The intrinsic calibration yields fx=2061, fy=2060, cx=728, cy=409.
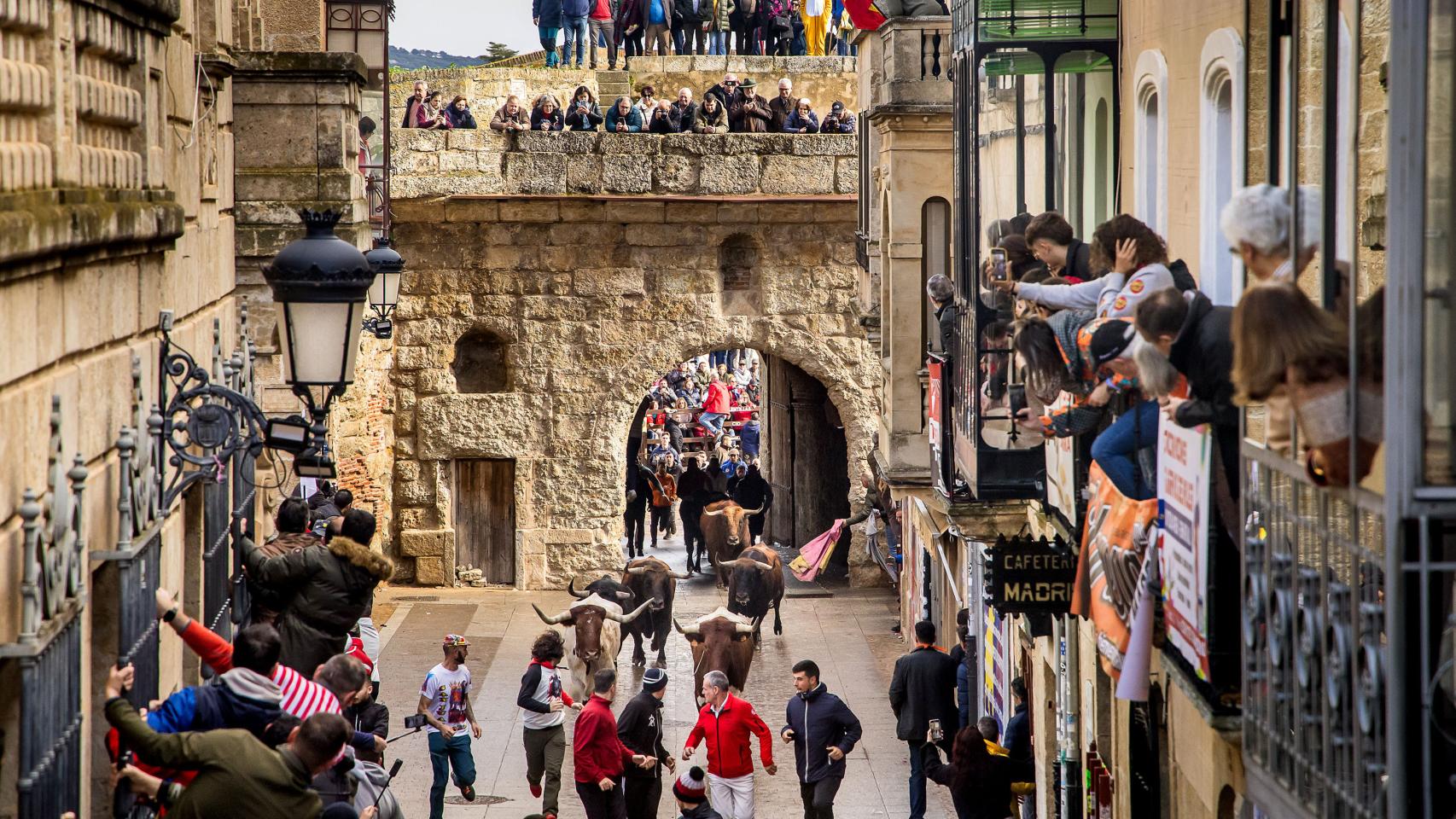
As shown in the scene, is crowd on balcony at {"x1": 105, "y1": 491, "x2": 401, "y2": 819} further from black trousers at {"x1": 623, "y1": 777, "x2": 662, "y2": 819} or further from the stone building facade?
black trousers at {"x1": 623, "y1": 777, "x2": 662, "y2": 819}

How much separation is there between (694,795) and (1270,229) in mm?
6726

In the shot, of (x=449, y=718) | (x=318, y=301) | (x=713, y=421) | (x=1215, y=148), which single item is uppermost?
(x=1215, y=148)

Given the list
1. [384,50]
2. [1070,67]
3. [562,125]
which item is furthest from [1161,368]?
[562,125]

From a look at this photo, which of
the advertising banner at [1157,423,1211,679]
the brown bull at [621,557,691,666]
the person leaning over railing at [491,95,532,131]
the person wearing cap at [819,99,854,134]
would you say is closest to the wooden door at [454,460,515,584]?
the person leaning over railing at [491,95,532,131]

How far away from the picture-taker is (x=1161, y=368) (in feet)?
22.2

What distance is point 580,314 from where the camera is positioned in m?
25.1

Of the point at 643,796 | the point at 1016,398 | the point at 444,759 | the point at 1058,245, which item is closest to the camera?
the point at 1058,245

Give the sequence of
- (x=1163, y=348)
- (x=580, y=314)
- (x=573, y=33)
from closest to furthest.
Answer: (x=1163, y=348) < (x=580, y=314) < (x=573, y=33)

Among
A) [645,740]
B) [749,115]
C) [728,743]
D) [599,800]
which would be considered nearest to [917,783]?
[728,743]

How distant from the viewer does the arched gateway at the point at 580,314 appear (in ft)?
80.8

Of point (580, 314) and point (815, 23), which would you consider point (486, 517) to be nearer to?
→ point (580, 314)

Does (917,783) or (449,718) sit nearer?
(449,718)

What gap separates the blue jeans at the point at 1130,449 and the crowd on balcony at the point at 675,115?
16705 millimetres

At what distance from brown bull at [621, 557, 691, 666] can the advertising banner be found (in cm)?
1208
